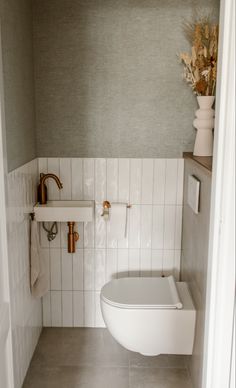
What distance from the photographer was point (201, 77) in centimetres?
237

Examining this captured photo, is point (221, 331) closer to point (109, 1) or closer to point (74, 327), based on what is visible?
point (74, 327)

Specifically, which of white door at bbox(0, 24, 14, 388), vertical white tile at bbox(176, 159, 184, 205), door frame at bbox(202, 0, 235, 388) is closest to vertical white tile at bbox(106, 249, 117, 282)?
vertical white tile at bbox(176, 159, 184, 205)

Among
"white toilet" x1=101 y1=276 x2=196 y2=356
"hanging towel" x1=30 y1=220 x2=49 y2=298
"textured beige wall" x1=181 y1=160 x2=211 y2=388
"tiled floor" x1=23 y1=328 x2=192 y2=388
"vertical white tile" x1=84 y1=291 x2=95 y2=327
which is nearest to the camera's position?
"textured beige wall" x1=181 y1=160 x2=211 y2=388

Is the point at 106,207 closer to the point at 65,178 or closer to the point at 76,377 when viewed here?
the point at 65,178

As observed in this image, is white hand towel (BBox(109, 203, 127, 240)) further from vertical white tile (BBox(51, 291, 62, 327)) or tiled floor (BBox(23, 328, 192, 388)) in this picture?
tiled floor (BBox(23, 328, 192, 388))

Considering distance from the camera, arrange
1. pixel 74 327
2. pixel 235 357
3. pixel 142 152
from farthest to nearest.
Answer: pixel 74 327 → pixel 142 152 → pixel 235 357

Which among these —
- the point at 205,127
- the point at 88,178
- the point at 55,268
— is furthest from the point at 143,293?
the point at 205,127

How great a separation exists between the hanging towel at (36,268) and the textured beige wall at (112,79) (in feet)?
1.94

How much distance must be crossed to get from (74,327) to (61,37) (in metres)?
2.02

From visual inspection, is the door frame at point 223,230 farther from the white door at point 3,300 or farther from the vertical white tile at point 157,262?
the vertical white tile at point 157,262

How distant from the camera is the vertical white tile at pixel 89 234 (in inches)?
108

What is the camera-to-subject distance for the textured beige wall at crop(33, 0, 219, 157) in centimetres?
249

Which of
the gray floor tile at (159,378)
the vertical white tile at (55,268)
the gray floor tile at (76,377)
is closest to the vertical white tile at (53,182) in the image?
the vertical white tile at (55,268)

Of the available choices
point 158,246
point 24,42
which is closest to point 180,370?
point 158,246
